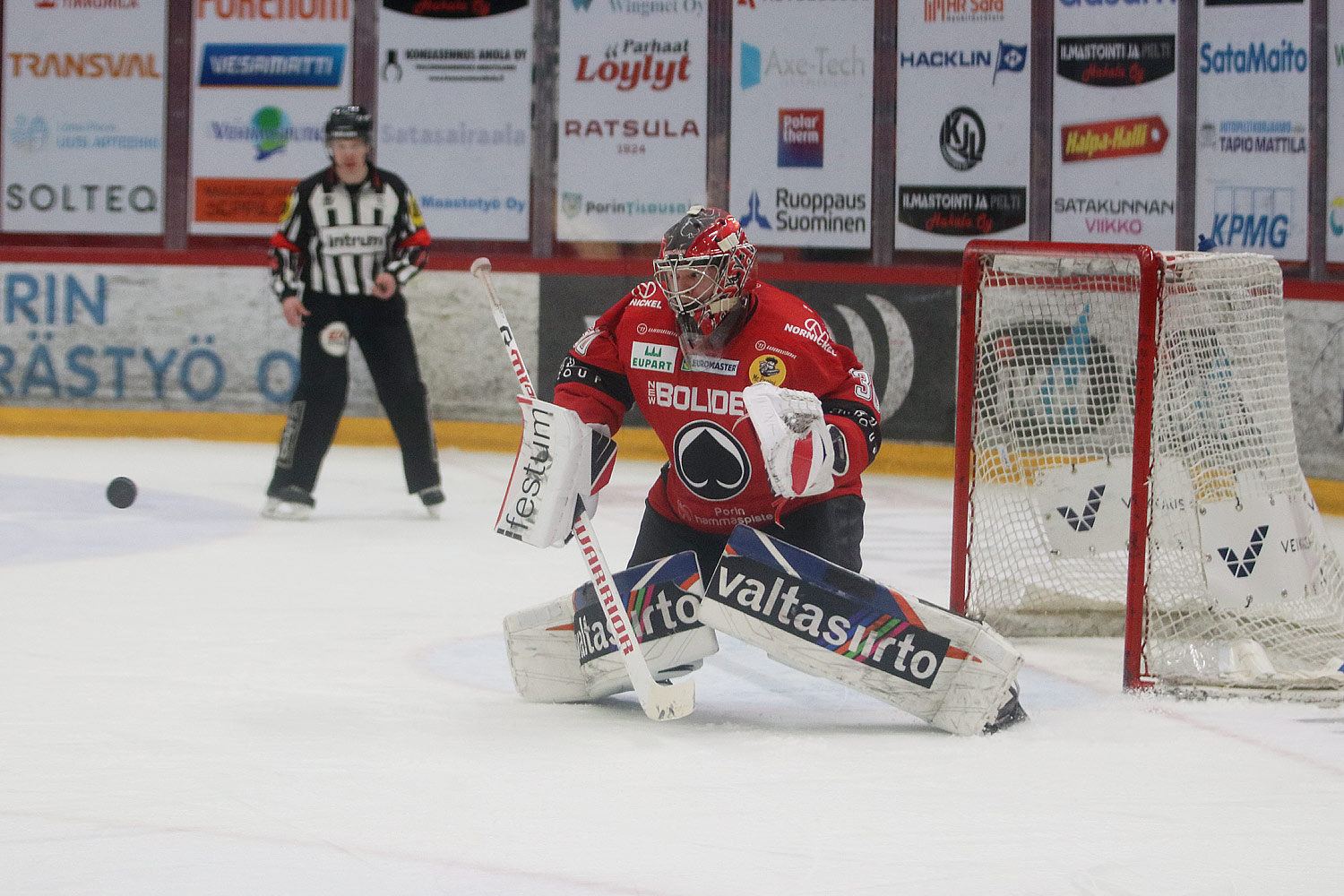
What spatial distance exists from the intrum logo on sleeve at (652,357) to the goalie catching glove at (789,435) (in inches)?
11.5

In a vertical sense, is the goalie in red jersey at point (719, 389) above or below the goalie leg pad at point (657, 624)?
above

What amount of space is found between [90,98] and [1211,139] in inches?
219

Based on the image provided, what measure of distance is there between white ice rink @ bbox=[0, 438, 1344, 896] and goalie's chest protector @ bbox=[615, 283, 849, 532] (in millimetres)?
444

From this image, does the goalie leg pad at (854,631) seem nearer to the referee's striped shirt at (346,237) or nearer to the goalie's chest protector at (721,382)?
the goalie's chest protector at (721,382)

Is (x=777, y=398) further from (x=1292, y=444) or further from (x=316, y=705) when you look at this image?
(x=1292, y=444)

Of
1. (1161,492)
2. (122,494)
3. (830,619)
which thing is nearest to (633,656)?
(830,619)

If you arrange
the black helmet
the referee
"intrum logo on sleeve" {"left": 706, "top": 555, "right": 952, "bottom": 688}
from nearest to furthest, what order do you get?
"intrum logo on sleeve" {"left": 706, "top": 555, "right": 952, "bottom": 688} → the black helmet → the referee

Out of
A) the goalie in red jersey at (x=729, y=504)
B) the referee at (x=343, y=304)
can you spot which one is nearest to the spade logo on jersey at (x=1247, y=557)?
the goalie in red jersey at (x=729, y=504)

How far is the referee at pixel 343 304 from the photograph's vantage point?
578cm

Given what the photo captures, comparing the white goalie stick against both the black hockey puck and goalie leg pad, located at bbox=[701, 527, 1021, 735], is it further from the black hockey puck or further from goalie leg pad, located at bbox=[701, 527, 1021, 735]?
the black hockey puck

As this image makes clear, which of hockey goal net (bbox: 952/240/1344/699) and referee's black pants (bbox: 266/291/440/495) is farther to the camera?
referee's black pants (bbox: 266/291/440/495)

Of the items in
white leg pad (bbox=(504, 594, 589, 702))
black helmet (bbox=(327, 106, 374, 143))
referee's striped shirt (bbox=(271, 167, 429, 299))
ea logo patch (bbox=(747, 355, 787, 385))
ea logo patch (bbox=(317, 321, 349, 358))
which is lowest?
white leg pad (bbox=(504, 594, 589, 702))

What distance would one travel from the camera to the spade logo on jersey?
363 centimetres

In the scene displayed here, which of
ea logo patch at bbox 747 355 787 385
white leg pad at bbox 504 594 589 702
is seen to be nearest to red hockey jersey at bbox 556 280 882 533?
ea logo patch at bbox 747 355 787 385
